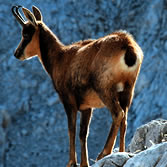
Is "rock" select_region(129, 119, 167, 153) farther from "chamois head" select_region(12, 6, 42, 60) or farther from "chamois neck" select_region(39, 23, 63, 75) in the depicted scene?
"chamois head" select_region(12, 6, 42, 60)

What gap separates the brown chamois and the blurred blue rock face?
26.3 ft

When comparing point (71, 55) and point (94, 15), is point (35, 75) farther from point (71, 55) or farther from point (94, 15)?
point (71, 55)

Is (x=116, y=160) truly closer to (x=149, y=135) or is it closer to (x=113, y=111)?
(x=113, y=111)

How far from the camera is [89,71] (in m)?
8.28

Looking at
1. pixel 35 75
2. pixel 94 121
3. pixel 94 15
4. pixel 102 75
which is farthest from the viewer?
pixel 94 15

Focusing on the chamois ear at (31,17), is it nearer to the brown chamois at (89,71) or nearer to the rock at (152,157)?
the brown chamois at (89,71)

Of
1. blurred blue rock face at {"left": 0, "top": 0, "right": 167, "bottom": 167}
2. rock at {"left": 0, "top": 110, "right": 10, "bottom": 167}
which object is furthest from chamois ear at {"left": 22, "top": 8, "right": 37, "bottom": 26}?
rock at {"left": 0, "top": 110, "right": 10, "bottom": 167}

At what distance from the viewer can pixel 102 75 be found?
7.95 metres

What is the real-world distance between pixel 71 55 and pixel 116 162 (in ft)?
8.97

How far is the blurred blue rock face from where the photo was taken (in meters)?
17.6

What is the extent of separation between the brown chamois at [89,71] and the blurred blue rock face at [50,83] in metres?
8.02

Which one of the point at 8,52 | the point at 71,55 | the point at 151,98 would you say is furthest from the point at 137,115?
the point at 71,55

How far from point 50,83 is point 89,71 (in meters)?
10.9

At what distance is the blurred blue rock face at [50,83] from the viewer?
17578mm
